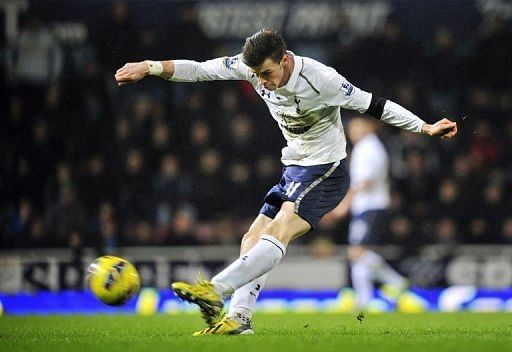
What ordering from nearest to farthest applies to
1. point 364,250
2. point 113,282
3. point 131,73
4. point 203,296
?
point 203,296, point 113,282, point 131,73, point 364,250

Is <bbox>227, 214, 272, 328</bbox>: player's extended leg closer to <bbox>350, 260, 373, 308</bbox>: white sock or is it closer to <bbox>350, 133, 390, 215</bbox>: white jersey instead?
<bbox>350, 133, 390, 215</bbox>: white jersey

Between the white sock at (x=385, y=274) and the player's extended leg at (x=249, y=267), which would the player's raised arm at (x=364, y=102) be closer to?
the player's extended leg at (x=249, y=267)

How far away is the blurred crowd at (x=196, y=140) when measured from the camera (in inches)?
570

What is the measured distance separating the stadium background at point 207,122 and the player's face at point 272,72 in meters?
7.22

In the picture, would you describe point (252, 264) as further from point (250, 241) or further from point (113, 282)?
point (113, 282)

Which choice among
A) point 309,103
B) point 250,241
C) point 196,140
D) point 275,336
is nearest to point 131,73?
point 309,103

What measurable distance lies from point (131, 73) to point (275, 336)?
6.16 feet

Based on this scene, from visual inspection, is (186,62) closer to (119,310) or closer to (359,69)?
(119,310)

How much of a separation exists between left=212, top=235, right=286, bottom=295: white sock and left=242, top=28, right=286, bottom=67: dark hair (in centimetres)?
108

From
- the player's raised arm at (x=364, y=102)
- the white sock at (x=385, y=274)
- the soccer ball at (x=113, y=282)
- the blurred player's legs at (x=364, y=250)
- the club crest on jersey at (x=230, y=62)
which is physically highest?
the club crest on jersey at (x=230, y=62)

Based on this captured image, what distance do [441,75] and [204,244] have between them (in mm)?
4486

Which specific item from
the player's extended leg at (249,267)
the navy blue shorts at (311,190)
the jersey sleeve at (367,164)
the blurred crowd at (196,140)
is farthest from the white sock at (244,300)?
the blurred crowd at (196,140)

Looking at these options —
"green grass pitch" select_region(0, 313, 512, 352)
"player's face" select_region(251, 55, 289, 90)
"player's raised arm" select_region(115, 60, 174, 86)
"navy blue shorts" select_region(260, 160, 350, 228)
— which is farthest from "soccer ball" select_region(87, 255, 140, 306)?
"player's face" select_region(251, 55, 289, 90)

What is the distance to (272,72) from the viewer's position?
21.1ft
